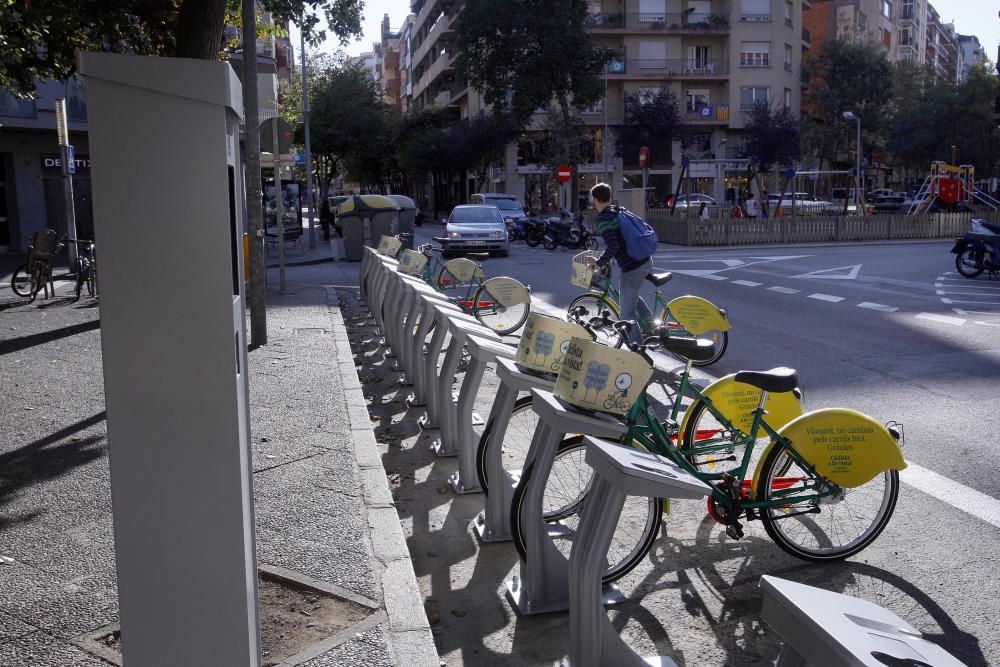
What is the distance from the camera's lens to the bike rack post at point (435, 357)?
265 inches

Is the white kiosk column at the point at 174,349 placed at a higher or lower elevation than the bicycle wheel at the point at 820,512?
higher

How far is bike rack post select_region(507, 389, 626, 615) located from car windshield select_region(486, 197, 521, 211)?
32497 millimetres

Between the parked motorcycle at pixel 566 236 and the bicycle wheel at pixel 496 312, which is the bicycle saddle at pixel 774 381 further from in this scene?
the parked motorcycle at pixel 566 236

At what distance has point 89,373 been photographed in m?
8.97

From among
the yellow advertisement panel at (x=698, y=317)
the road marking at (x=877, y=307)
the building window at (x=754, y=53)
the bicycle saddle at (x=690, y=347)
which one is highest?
the building window at (x=754, y=53)

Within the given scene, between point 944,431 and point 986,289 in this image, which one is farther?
point 986,289

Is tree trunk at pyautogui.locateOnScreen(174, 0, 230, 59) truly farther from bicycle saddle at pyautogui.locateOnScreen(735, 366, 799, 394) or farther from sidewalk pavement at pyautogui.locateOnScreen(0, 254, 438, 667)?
bicycle saddle at pyautogui.locateOnScreen(735, 366, 799, 394)

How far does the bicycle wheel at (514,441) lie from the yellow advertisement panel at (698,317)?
324 centimetres

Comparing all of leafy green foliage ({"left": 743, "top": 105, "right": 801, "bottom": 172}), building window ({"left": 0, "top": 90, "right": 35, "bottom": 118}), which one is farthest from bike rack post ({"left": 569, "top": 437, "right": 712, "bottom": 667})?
leafy green foliage ({"left": 743, "top": 105, "right": 801, "bottom": 172})

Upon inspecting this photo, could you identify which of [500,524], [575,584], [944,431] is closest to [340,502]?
[500,524]

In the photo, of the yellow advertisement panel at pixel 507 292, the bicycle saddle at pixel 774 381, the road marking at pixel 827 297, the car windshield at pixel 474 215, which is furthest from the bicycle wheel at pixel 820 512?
the car windshield at pixel 474 215

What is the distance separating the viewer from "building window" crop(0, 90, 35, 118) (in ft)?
84.8

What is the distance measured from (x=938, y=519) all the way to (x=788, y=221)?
26.9 metres

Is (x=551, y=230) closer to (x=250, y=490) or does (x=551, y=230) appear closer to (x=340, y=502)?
(x=340, y=502)
